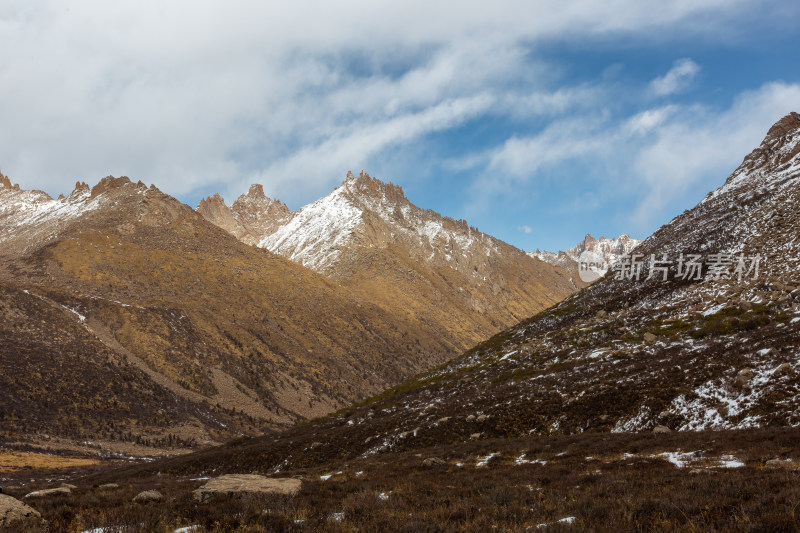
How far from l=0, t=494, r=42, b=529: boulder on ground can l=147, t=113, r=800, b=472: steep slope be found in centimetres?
2454

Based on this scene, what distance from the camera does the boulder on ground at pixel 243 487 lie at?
16.5 metres

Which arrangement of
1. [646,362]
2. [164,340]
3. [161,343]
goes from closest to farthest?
[646,362] → [161,343] → [164,340]

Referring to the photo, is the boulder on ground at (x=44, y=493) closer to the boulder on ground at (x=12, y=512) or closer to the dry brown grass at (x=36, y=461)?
the boulder on ground at (x=12, y=512)

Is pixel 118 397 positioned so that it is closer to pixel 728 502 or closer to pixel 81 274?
pixel 81 274

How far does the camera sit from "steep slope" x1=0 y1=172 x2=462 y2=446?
100938 millimetres

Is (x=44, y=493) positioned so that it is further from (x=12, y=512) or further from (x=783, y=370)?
(x=783, y=370)

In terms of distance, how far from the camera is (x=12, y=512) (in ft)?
41.6

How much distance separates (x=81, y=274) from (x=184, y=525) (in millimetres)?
172954

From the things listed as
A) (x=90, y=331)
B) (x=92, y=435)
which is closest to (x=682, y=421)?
(x=92, y=435)

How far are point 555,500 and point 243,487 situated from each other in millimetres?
11880

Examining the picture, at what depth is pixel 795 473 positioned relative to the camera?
1197 centimetres

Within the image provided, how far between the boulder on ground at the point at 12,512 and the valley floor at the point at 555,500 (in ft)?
2.26

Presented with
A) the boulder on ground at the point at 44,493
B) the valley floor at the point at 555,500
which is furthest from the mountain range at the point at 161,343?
the valley floor at the point at 555,500

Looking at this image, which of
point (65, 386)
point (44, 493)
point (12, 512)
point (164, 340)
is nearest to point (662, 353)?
point (12, 512)
